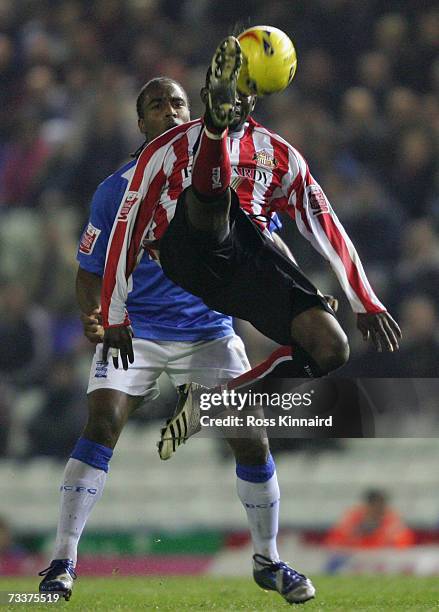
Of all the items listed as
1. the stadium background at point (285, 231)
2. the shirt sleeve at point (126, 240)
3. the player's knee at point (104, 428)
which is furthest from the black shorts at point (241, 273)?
the stadium background at point (285, 231)

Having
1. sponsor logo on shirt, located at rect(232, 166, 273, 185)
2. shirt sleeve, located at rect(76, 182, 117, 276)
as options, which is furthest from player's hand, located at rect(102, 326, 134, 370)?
sponsor logo on shirt, located at rect(232, 166, 273, 185)

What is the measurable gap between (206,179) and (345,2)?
7431 millimetres

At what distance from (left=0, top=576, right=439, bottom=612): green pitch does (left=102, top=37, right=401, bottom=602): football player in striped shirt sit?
263mm

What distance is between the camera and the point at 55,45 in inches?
474

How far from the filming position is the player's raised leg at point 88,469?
509 centimetres

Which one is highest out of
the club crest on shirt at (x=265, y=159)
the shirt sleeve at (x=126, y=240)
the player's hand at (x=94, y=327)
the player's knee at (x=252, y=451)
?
the club crest on shirt at (x=265, y=159)

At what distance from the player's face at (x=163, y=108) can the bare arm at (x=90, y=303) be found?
32.6 inches

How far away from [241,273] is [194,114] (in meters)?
6.03

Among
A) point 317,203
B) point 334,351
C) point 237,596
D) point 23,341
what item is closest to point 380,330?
point 334,351

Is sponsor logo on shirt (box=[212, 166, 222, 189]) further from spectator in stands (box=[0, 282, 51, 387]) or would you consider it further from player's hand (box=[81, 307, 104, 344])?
spectator in stands (box=[0, 282, 51, 387])

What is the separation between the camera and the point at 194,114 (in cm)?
1077

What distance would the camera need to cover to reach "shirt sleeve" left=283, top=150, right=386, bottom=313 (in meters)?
5.03

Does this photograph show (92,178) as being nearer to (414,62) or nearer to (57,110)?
(57,110)

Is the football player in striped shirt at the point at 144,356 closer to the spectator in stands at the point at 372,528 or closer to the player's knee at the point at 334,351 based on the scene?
the player's knee at the point at 334,351
